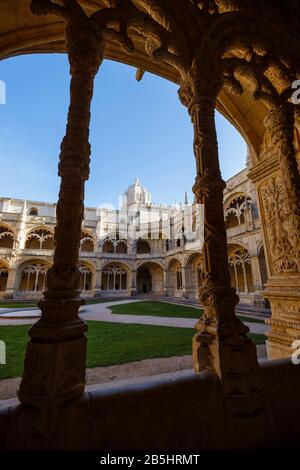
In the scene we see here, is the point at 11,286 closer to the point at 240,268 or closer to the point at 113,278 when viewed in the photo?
the point at 113,278

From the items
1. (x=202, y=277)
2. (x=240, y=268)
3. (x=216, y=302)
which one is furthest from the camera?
(x=240, y=268)

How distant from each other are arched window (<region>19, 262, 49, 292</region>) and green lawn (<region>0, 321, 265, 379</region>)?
18.5m

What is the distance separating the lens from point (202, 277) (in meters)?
1.64

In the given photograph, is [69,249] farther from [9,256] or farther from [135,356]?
[9,256]

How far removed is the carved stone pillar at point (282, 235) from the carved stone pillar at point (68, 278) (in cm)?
212

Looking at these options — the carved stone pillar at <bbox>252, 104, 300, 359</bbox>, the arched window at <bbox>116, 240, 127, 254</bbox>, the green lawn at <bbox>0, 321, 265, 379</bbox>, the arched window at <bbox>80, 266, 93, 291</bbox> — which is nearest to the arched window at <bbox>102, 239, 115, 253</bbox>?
the arched window at <bbox>116, 240, 127, 254</bbox>

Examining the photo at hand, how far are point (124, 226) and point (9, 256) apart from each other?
1279cm

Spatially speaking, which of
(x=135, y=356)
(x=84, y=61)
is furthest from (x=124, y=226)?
(x=84, y=61)

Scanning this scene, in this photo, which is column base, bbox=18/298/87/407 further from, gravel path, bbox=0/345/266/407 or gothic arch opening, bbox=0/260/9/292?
gothic arch opening, bbox=0/260/9/292

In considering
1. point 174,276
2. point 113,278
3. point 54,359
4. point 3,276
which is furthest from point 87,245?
point 54,359

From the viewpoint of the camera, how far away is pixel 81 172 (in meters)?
1.45

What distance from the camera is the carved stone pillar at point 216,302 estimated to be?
133 centimetres

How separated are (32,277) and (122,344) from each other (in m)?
22.7

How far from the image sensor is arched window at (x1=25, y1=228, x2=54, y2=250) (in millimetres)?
22970
